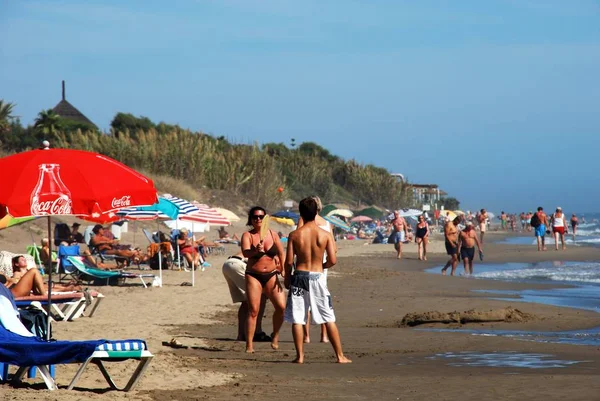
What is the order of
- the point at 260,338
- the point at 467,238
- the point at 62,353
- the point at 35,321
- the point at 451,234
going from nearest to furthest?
1. the point at 62,353
2. the point at 35,321
3. the point at 260,338
4. the point at 467,238
5. the point at 451,234

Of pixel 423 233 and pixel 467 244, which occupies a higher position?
pixel 423 233

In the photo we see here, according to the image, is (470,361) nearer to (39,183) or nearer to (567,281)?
(39,183)

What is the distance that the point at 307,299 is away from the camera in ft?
29.3

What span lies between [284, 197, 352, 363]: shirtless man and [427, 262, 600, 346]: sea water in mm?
3071

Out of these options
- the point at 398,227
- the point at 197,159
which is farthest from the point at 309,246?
the point at 197,159

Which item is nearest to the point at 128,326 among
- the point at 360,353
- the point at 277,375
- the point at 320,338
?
the point at 320,338

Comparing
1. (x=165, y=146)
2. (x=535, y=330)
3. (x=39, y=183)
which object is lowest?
(x=535, y=330)

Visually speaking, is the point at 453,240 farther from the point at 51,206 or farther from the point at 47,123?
the point at 47,123

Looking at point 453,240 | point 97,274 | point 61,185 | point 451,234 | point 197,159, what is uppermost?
point 197,159

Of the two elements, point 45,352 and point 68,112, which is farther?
point 68,112

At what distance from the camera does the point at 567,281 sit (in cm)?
2152

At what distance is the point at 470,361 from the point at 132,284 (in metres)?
11.0

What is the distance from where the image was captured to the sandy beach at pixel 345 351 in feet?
24.4

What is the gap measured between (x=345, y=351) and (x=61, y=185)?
349 centimetres
